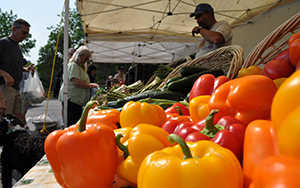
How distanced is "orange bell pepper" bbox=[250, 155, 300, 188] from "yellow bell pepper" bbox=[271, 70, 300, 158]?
0.02 m

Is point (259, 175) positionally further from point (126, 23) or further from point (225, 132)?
point (126, 23)

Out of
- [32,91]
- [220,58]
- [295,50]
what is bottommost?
[32,91]

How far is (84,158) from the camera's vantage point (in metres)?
0.75

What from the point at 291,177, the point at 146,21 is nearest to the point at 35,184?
the point at 291,177

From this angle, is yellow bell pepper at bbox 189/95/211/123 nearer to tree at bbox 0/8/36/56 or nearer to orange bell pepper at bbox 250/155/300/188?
orange bell pepper at bbox 250/155/300/188

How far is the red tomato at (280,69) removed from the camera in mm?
1210

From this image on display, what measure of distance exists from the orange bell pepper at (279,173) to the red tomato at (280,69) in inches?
36.3

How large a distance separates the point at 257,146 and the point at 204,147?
Result: 0.14 meters

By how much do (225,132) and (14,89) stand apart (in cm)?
404

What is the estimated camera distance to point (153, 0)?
211 inches

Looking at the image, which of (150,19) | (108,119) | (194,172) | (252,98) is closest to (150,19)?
(150,19)

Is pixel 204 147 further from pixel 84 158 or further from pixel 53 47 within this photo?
pixel 53 47

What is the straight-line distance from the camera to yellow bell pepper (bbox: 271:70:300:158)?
0.40 meters

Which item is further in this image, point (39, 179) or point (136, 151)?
point (39, 179)
